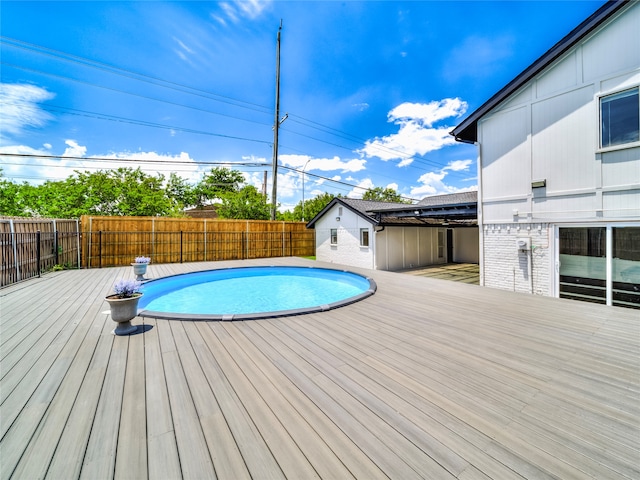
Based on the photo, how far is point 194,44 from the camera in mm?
Answer: 10688

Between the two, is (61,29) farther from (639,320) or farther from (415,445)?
(639,320)

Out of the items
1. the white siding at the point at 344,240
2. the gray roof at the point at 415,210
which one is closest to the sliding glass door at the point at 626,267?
the gray roof at the point at 415,210

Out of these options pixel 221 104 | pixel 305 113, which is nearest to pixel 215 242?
pixel 221 104

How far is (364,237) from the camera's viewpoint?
12086 millimetres

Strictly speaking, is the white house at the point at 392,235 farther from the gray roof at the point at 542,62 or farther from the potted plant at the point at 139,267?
the potted plant at the point at 139,267

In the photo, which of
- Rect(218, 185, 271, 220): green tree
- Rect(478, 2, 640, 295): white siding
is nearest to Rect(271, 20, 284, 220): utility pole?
Rect(218, 185, 271, 220): green tree

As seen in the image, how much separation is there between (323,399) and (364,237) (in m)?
10.3

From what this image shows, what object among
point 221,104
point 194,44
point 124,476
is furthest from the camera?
point 221,104

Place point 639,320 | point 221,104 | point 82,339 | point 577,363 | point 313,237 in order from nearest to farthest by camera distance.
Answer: point 577,363 → point 82,339 → point 639,320 → point 221,104 → point 313,237

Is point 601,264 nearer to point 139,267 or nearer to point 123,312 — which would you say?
point 123,312

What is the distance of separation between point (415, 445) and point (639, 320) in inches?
209

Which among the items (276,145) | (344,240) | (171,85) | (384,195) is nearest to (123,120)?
(171,85)

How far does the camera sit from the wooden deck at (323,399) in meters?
1.54

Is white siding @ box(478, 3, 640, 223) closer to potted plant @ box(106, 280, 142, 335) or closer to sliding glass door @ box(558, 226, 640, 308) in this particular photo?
sliding glass door @ box(558, 226, 640, 308)
